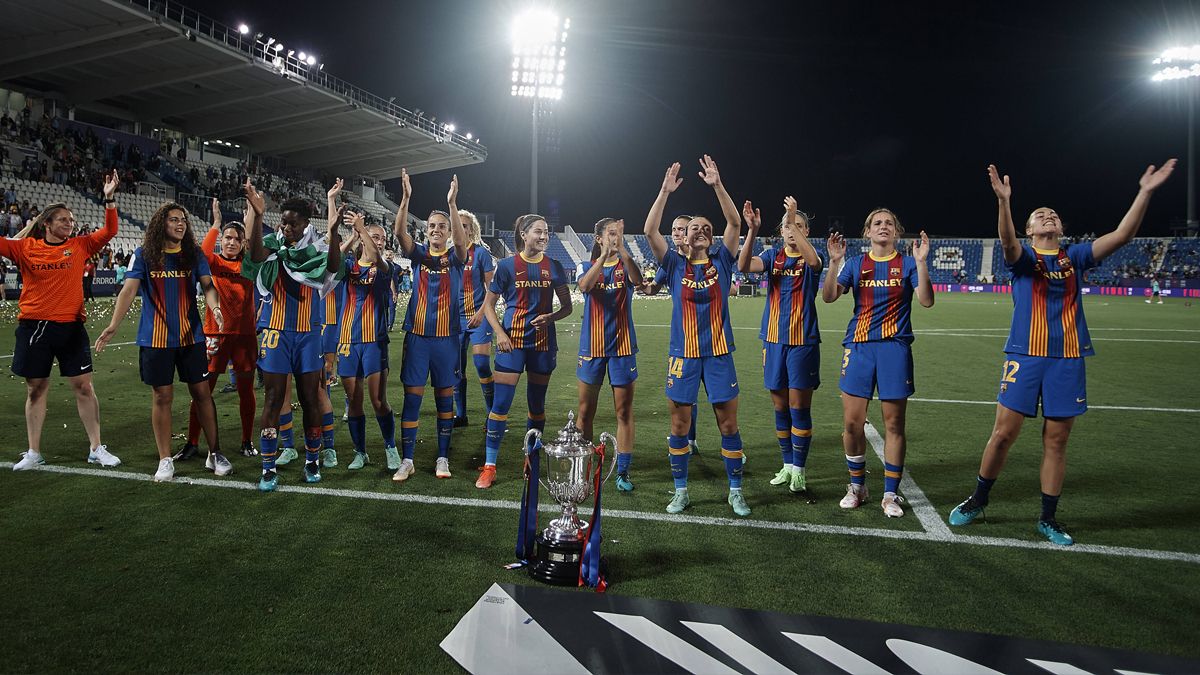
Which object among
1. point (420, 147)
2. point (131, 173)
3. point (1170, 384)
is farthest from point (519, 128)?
point (1170, 384)

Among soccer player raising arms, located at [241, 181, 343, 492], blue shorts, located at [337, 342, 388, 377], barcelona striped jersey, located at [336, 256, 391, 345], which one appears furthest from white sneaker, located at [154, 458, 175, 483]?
barcelona striped jersey, located at [336, 256, 391, 345]

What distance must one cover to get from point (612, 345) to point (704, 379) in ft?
2.67

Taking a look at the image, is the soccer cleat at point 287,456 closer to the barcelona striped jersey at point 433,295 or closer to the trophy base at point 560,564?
the barcelona striped jersey at point 433,295

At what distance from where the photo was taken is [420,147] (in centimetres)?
4322

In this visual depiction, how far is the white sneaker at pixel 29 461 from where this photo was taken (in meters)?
5.26

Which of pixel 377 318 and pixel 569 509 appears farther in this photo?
pixel 377 318

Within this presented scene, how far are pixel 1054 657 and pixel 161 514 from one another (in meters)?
4.99

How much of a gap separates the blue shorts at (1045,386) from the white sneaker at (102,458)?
6588mm

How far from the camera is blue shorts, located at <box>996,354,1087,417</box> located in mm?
4176

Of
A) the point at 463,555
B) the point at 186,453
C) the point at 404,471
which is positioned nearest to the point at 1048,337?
the point at 463,555

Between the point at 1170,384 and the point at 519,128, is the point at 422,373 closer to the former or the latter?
the point at 1170,384

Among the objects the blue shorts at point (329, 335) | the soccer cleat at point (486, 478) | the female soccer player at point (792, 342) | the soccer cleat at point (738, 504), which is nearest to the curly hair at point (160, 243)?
the blue shorts at point (329, 335)

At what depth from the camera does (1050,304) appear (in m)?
4.30

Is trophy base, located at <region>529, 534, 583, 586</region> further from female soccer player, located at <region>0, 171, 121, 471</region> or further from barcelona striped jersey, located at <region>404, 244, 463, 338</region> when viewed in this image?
female soccer player, located at <region>0, 171, 121, 471</region>
